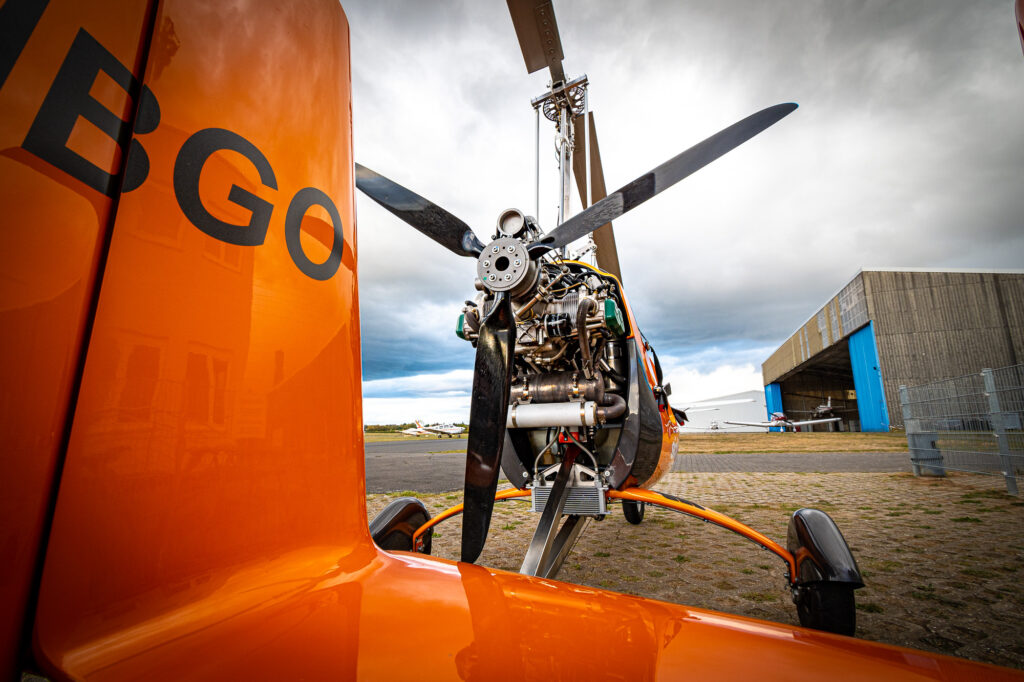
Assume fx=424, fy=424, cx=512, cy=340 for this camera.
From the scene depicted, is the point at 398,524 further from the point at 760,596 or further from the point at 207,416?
the point at 760,596

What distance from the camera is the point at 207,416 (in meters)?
0.67

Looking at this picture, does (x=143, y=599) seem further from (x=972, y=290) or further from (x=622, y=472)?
(x=972, y=290)

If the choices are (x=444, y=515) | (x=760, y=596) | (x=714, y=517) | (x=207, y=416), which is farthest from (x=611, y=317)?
(x=207, y=416)

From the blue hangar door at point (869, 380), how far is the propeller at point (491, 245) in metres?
35.1

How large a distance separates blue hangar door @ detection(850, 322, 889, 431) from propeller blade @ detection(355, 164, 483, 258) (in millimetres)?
35734

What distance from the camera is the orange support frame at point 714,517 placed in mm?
2698

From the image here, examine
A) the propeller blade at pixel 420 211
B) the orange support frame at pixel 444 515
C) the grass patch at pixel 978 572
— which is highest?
the propeller blade at pixel 420 211

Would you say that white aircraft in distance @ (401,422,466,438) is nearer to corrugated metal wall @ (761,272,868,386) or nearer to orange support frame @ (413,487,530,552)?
corrugated metal wall @ (761,272,868,386)

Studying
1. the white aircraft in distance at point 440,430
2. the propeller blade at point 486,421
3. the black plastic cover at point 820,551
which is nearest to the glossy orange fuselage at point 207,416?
the propeller blade at point 486,421

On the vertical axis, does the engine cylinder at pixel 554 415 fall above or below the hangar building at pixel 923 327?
below

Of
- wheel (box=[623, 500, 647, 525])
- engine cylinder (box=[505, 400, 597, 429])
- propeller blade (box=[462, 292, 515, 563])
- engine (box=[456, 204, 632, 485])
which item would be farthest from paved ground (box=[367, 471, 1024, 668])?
propeller blade (box=[462, 292, 515, 563])

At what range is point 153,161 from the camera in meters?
0.64

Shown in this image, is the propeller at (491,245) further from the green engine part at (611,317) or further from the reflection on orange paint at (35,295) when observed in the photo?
the reflection on orange paint at (35,295)

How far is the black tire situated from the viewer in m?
2.57
